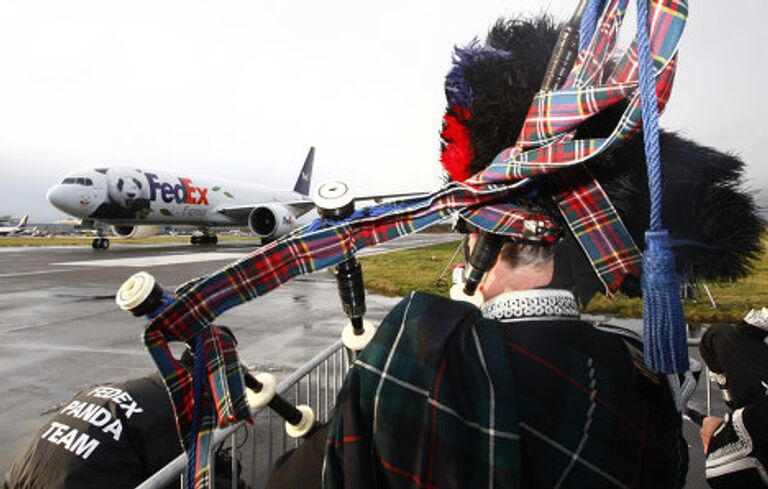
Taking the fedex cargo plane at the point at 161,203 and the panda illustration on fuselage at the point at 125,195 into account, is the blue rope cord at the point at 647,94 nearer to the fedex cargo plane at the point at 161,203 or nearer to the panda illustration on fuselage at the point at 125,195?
the fedex cargo plane at the point at 161,203

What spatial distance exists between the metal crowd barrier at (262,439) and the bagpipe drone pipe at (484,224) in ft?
1.20

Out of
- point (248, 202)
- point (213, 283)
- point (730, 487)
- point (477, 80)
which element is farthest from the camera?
point (248, 202)

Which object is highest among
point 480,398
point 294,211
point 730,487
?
point 480,398

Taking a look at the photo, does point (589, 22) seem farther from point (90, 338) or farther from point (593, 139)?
point (90, 338)

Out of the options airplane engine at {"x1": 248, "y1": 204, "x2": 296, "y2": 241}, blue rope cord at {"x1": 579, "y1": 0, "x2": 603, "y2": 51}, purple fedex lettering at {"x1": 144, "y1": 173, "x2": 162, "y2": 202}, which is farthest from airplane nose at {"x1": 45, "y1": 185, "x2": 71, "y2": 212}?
blue rope cord at {"x1": 579, "y1": 0, "x2": 603, "y2": 51}

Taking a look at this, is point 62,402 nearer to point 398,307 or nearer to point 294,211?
point 398,307

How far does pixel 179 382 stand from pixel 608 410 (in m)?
0.96

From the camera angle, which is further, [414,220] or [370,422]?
[414,220]

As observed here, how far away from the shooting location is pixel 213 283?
107 cm

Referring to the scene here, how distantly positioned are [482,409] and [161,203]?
26.8m

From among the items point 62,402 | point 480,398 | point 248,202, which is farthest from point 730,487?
point 248,202

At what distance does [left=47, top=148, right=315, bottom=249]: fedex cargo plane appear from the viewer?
71.4ft

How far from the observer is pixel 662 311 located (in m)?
0.97

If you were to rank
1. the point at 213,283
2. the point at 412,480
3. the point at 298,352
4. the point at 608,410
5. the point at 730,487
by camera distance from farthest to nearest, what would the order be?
the point at 298,352, the point at 730,487, the point at 213,283, the point at 608,410, the point at 412,480
